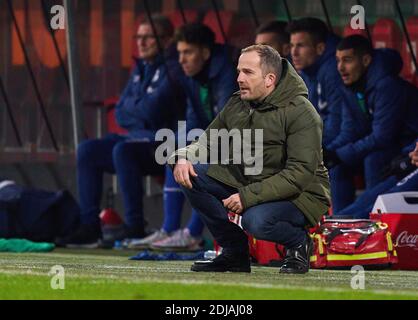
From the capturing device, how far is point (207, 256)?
998 cm

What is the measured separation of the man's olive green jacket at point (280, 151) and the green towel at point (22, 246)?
3.50m

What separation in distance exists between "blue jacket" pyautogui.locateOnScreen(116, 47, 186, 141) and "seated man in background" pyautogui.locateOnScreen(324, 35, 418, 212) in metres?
1.60

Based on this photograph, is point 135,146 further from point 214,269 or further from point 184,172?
point 184,172

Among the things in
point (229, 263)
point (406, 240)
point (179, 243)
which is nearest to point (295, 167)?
point (229, 263)

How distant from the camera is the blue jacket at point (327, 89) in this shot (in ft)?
37.8

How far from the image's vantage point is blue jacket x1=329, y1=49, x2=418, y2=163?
11.1 m

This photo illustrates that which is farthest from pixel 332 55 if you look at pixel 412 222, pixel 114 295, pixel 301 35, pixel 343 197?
pixel 114 295

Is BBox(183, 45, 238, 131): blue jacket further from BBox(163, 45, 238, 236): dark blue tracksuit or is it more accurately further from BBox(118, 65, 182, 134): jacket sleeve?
BBox(118, 65, 182, 134): jacket sleeve

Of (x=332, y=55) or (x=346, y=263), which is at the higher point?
(x=332, y=55)

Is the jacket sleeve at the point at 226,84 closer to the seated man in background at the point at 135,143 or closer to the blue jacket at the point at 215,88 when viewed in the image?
the blue jacket at the point at 215,88

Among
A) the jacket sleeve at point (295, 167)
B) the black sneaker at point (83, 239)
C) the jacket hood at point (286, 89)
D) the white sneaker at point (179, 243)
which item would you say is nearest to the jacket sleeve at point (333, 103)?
the white sneaker at point (179, 243)

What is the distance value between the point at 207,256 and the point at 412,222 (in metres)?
1.21

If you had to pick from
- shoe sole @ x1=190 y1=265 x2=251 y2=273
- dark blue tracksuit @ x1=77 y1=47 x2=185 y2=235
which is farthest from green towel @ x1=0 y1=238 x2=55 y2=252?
shoe sole @ x1=190 y1=265 x2=251 y2=273
